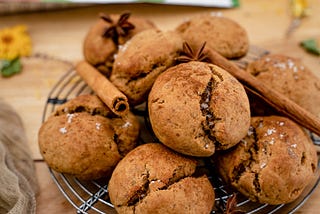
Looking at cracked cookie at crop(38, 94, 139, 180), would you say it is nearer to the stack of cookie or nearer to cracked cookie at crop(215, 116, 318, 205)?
the stack of cookie

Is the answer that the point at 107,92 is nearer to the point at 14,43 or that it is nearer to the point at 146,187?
the point at 146,187

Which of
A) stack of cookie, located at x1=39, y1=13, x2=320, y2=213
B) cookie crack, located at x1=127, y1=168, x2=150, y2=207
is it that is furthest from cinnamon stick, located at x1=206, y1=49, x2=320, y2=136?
cookie crack, located at x1=127, y1=168, x2=150, y2=207

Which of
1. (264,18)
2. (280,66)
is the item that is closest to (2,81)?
(280,66)

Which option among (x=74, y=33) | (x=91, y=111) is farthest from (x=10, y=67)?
(x=91, y=111)

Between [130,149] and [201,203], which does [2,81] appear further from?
[201,203]

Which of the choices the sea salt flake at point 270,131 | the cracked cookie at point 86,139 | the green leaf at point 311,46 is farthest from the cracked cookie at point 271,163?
the green leaf at point 311,46

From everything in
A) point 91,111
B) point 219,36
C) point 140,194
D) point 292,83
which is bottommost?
point 140,194

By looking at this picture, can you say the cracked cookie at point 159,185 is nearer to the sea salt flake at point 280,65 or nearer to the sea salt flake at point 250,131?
the sea salt flake at point 250,131
